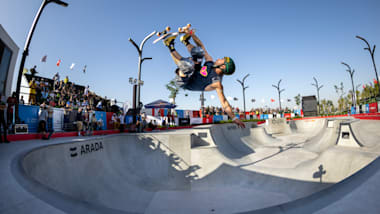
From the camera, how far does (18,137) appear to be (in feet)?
21.7

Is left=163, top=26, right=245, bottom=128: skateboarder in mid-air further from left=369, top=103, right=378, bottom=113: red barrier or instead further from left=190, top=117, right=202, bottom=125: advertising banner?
left=369, top=103, right=378, bottom=113: red barrier

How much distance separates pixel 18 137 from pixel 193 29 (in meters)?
7.82

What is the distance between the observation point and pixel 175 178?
684 centimetres

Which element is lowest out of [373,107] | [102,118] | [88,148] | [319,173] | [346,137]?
[319,173]

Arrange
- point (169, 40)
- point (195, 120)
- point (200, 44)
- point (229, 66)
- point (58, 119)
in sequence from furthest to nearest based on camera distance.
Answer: point (195, 120)
point (58, 119)
point (200, 44)
point (169, 40)
point (229, 66)

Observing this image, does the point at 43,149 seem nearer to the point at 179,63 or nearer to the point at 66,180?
the point at 66,180

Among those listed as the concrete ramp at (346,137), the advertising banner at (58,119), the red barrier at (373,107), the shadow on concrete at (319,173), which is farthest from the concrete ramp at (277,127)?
the advertising banner at (58,119)

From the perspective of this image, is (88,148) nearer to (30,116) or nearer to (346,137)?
(30,116)

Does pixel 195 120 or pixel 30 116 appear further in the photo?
pixel 195 120

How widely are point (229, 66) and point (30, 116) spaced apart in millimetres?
8824

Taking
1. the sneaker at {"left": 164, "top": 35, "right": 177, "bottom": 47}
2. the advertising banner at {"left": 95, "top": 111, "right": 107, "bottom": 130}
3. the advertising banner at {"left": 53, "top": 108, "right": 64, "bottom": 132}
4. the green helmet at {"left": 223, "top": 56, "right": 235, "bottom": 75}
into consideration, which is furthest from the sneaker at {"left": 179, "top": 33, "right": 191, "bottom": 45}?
the advertising banner at {"left": 95, "top": 111, "right": 107, "bottom": 130}

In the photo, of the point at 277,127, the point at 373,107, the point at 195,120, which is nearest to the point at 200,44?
the point at 195,120

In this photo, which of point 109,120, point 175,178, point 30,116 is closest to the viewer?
point 175,178

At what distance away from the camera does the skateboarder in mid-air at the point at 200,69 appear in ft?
18.7
